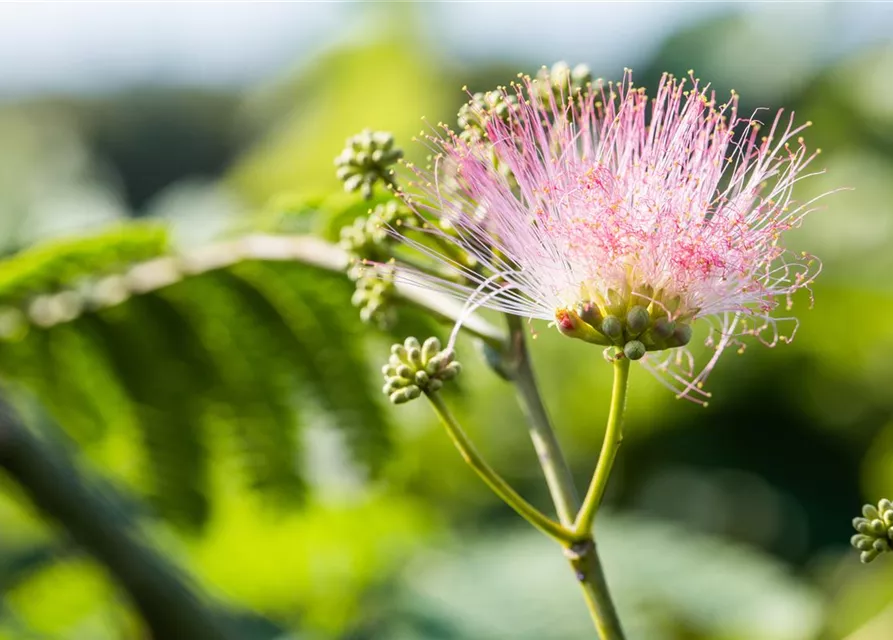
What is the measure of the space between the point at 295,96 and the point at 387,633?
10.4 meters

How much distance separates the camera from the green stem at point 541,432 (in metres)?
1.54

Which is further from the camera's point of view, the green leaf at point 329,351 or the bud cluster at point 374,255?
the green leaf at point 329,351

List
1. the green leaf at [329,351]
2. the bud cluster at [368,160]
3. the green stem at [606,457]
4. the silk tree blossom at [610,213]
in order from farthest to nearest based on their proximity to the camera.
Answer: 1. the green leaf at [329,351]
2. the bud cluster at [368,160]
3. the silk tree blossom at [610,213]
4. the green stem at [606,457]

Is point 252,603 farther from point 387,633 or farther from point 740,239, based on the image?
point 740,239

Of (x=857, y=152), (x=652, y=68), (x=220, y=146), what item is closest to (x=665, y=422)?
(x=857, y=152)

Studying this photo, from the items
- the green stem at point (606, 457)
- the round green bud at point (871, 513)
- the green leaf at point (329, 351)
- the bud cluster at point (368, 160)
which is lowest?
the round green bud at point (871, 513)

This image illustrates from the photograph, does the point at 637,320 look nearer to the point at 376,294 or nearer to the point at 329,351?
the point at 376,294

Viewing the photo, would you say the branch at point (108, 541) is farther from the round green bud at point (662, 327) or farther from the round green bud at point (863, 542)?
the round green bud at point (863, 542)

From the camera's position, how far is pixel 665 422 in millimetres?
6953

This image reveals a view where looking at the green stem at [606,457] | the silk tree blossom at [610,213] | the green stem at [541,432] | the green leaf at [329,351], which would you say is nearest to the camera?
the green stem at [606,457]

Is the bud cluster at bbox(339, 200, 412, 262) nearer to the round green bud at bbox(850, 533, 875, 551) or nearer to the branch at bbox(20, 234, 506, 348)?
the branch at bbox(20, 234, 506, 348)

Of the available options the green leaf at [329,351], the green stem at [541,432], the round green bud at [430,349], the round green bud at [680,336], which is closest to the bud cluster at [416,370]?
the round green bud at [430,349]

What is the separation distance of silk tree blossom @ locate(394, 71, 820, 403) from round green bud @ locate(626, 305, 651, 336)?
48mm

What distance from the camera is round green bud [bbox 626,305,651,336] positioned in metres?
1.57
